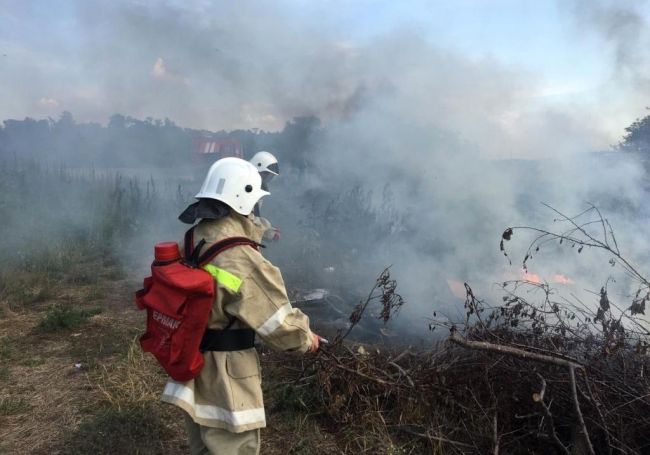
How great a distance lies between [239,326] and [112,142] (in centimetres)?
1237

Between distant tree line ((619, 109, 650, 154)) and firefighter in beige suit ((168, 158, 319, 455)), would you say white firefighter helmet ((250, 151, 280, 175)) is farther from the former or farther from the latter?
distant tree line ((619, 109, 650, 154))

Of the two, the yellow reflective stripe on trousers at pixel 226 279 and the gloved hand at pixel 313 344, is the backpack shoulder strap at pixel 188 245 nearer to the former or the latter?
the yellow reflective stripe on trousers at pixel 226 279

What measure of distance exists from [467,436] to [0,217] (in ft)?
29.1

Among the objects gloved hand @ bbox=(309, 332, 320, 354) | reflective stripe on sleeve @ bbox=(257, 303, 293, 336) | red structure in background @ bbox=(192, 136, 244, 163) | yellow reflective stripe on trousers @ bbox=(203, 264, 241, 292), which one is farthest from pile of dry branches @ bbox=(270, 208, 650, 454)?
red structure in background @ bbox=(192, 136, 244, 163)

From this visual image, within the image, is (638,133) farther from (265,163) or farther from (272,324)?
(272,324)

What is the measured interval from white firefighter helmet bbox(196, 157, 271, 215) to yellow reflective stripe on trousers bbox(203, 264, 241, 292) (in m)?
0.36

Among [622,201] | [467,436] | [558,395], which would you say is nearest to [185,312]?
[467,436]

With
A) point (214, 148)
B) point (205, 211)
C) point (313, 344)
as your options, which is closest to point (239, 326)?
point (313, 344)

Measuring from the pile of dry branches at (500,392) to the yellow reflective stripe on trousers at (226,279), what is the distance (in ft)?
4.06

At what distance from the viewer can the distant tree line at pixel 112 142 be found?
11820 mm

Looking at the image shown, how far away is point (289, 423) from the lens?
3.30 m

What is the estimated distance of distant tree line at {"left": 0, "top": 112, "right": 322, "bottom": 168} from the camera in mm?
11820

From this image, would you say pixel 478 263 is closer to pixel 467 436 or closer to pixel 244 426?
pixel 467 436

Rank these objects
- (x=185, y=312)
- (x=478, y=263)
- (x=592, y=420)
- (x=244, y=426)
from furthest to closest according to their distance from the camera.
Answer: (x=478, y=263), (x=592, y=420), (x=244, y=426), (x=185, y=312)
